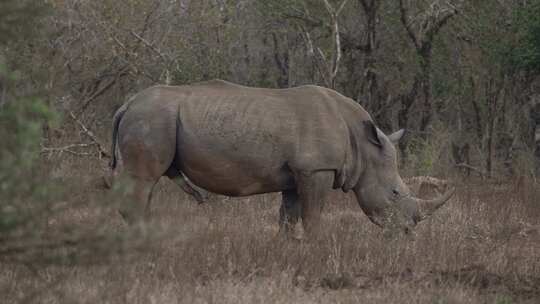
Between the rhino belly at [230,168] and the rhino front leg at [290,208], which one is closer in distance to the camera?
the rhino belly at [230,168]

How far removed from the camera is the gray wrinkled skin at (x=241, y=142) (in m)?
8.70

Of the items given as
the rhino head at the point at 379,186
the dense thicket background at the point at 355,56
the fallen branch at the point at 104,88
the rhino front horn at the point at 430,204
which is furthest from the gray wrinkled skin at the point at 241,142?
the fallen branch at the point at 104,88

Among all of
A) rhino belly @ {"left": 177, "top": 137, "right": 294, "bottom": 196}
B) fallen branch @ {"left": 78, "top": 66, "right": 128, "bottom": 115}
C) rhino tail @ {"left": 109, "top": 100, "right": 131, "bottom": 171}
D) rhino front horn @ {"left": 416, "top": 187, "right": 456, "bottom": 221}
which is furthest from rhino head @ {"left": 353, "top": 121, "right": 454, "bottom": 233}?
fallen branch @ {"left": 78, "top": 66, "right": 128, "bottom": 115}

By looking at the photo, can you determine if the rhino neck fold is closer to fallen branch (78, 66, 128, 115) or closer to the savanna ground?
the savanna ground

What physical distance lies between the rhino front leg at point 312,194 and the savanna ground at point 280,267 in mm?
213

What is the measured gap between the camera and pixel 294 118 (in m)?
8.98

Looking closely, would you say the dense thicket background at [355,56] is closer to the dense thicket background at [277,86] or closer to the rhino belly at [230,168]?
the dense thicket background at [277,86]

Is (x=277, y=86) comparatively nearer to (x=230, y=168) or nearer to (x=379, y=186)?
(x=379, y=186)

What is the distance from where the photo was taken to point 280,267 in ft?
23.8

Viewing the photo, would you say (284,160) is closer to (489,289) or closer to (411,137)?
(489,289)

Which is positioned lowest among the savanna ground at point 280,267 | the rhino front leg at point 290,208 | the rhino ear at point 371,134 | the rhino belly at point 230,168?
the rhino front leg at point 290,208

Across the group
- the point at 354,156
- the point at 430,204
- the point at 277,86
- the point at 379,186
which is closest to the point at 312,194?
the point at 354,156

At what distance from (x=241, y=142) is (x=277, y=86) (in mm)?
12490

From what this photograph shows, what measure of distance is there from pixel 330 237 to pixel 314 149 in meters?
0.91
